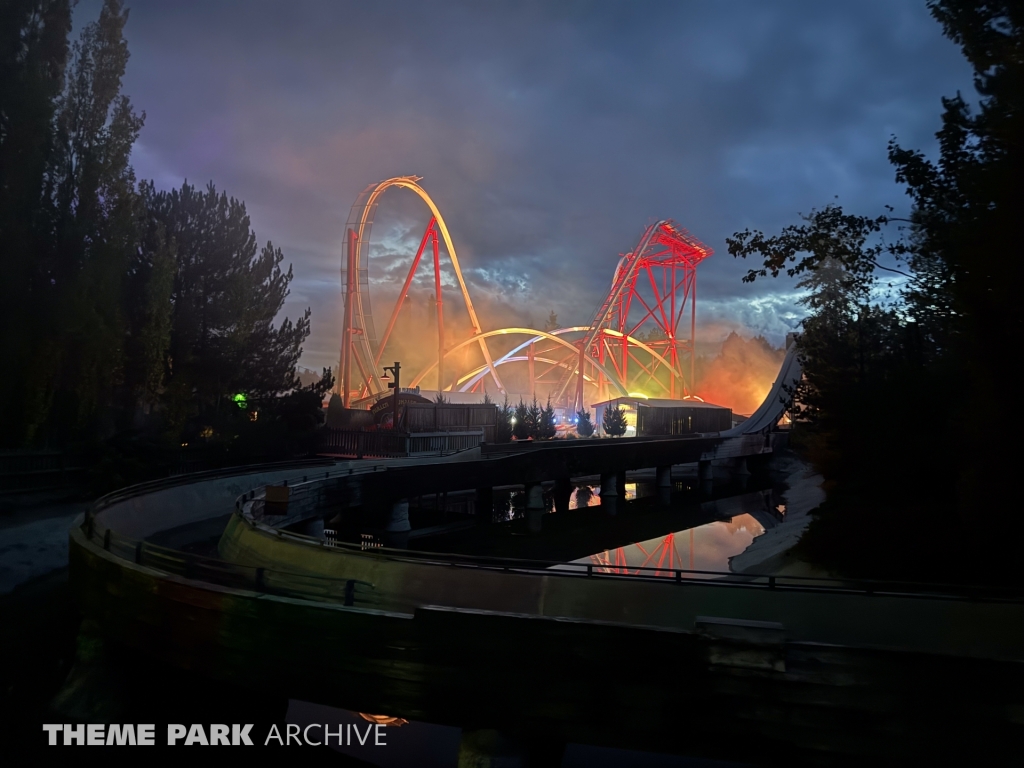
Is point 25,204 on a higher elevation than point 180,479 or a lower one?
higher

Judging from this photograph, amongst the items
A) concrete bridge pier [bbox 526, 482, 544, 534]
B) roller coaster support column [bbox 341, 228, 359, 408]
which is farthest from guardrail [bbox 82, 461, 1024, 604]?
roller coaster support column [bbox 341, 228, 359, 408]

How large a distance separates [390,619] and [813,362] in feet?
106

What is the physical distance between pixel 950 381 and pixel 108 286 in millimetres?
24508

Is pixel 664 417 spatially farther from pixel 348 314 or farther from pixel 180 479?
pixel 180 479

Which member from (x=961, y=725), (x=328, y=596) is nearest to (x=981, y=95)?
(x=961, y=725)

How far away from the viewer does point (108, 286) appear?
2164cm

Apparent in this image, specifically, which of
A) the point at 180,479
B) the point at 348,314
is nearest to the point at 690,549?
the point at 180,479

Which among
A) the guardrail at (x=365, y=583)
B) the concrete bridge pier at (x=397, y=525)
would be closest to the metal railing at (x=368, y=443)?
the concrete bridge pier at (x=397, y=525)

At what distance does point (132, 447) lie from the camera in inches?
860

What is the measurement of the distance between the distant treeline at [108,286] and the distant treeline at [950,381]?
19.8 meters

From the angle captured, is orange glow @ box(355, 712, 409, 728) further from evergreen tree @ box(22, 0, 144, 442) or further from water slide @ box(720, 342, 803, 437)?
water slide @ box(720, 342, 803, 437)

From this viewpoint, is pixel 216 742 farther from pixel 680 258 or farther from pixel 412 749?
pixel 680 258

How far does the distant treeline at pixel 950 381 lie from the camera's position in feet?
28.4

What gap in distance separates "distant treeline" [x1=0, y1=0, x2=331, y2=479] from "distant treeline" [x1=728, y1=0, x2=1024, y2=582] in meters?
19.8
